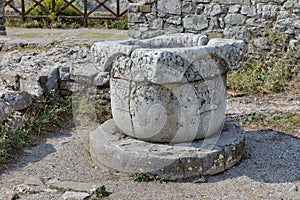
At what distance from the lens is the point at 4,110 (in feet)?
14.3

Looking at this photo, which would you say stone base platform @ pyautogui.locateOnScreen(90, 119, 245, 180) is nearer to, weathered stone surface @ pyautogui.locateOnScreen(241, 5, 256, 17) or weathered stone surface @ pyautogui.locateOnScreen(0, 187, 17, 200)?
weathered stone surface @ pyautogui.locateOnScreen(0, 187, 17, 200)

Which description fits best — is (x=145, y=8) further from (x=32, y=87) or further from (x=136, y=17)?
(x=32, y=87)

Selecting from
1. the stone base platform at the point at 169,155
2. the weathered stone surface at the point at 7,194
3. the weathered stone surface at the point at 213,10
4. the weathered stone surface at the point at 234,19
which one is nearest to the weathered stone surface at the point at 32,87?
the stone base platform at the point at 169,155

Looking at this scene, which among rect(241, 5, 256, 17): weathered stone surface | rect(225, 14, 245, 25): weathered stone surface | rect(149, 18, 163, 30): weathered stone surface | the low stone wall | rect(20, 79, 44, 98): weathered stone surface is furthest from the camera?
rect(149, 18, 163, 30): weathered stone surface

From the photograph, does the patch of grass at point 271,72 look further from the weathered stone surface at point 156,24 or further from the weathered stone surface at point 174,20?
the weathered stone surface at point 156,24

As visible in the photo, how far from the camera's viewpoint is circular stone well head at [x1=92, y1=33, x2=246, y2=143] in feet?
11.0

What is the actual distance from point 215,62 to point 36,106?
7.33ft

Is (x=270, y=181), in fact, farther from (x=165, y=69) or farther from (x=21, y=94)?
(x=21, y=94)

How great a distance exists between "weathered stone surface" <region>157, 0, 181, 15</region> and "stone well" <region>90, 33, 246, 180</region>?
3144 mm

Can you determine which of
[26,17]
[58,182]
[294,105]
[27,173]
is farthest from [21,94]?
[26,17]

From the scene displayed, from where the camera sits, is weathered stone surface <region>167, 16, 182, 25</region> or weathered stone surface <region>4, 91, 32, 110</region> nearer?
weathered stone surface <region>4, 91, 32, 110</region>

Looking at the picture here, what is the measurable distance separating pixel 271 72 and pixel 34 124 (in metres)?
3.34

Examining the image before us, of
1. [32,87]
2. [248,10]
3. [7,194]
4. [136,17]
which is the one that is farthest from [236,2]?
[7,194]

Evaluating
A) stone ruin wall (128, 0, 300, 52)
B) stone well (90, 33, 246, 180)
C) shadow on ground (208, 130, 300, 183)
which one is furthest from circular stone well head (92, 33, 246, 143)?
stone ruin wall (128, 0, 300, 52)
